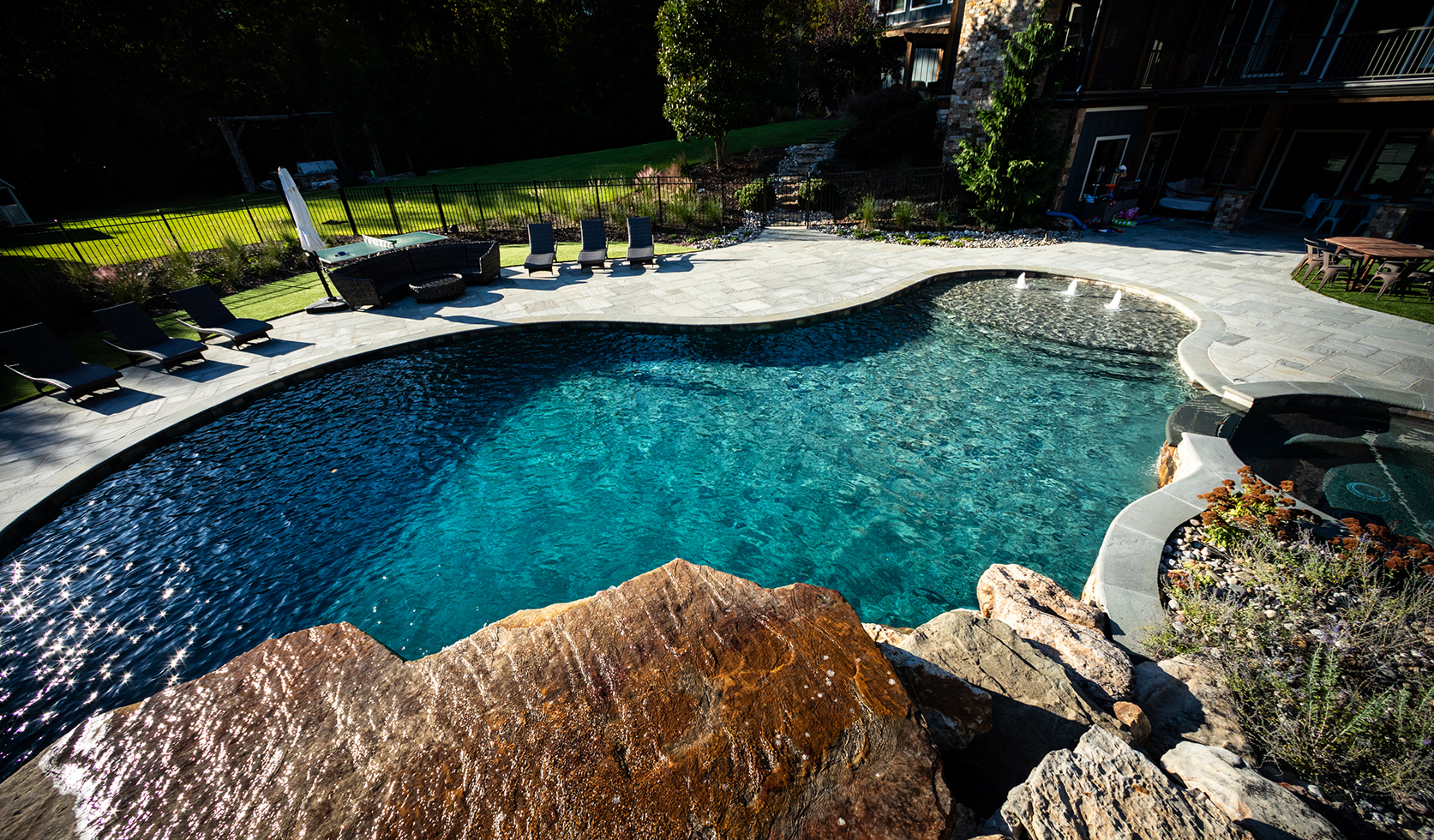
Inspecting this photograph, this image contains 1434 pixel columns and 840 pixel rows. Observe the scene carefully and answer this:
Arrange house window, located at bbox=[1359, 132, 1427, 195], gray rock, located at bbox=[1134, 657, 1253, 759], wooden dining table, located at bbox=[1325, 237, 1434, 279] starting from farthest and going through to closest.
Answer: house window, located at bbox=[1359, 132, 1427, 195] < wooden dining table, located at bbox=[1325, 237, 1434, 279] < gray rock, located at bbox=[1134, 657, 1253, 759]

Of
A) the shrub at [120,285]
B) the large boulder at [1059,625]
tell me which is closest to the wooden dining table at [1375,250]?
the large boulder at [1059,625]

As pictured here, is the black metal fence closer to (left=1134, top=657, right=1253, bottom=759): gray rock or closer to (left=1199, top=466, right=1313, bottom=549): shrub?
(left=1199, top=466, right=1313, bottom=549): shrub

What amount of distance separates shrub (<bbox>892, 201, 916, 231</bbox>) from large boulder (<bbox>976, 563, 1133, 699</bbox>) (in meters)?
13.1

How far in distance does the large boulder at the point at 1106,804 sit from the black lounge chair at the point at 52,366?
38.4 feet

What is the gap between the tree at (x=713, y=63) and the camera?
16.0m

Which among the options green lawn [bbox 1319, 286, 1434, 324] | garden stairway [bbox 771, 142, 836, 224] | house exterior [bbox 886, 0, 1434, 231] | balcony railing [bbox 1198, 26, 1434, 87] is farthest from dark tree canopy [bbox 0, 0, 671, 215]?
green lawn [bbox 1319, 286, 1434, 324]

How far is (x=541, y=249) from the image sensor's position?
13.2m

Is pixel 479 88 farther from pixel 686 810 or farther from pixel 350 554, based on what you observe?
pixel 686 810

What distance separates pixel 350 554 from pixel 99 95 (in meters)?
40.3

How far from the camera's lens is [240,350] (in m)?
9.15

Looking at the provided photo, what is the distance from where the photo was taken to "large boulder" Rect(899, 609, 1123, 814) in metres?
2.59

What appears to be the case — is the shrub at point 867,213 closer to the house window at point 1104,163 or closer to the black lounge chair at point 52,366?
the house window at point 1104,163

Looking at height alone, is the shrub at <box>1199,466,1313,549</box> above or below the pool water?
above

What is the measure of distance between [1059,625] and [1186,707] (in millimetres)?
715
